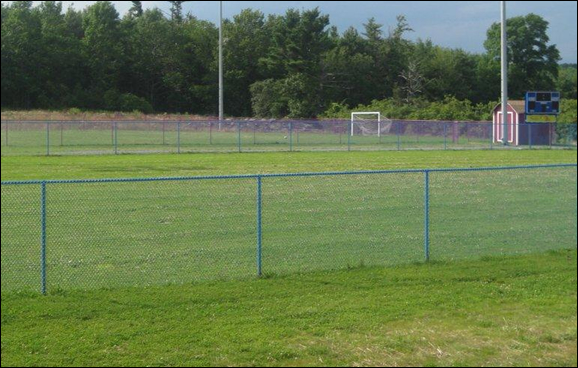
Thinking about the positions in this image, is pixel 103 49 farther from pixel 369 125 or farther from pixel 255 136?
pixel 369 125

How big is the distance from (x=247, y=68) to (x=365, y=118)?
8566mm

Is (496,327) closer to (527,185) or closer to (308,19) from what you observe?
(527,185)

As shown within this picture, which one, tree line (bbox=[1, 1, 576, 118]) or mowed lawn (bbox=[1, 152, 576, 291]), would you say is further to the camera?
tree line (bbox=[1, 1, 576, 118])

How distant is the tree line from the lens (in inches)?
1270

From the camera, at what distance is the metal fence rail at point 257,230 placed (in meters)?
10.5

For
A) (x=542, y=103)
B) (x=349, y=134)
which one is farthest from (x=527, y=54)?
(x=349, y=134)

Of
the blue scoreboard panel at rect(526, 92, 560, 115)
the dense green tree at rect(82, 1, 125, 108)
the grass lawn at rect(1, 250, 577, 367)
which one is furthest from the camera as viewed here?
the blue scoreboard panel at rect(526, 92, 560, 115)

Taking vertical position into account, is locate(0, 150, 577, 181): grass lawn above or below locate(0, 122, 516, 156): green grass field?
below

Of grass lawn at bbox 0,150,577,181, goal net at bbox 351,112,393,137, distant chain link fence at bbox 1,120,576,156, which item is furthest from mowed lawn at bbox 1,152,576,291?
goal net at bbox 351,112,393,137

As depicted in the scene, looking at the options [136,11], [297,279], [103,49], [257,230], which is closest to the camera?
[297,279]

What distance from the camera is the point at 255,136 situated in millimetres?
47344

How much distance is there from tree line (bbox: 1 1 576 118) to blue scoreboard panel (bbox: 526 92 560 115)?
20.0ft

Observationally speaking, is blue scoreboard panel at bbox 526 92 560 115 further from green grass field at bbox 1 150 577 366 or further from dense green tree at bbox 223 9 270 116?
green grass field at bbox 1 150 577 366

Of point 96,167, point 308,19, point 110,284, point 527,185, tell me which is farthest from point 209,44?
point 110,284
